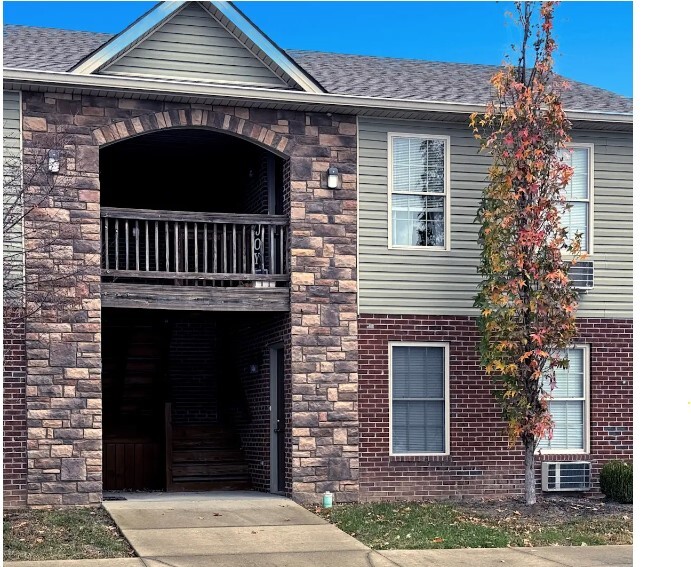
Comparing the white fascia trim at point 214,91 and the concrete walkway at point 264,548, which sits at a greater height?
the white fascia trim at point 214,91

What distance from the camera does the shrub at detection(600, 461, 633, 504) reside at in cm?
1520

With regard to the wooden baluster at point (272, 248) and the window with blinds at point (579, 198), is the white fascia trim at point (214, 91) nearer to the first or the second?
the window with blinds at point (579, 198)

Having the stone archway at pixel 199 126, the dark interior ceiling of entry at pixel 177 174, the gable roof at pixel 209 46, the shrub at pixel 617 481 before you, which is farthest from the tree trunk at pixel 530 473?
the dark interior ceiling of entry at pixel 177 174

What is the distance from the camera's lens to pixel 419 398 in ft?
51.0

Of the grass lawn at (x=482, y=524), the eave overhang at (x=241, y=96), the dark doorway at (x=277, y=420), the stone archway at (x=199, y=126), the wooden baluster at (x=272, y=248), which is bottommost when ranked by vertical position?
the grass lawn at (x=482, y=524)

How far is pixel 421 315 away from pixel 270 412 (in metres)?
2.62

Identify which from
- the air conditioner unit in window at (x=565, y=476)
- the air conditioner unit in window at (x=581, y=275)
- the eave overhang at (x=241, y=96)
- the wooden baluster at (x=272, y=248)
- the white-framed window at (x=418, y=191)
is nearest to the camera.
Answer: the eave overhang at (x=241, y=96)

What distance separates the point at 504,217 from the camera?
47.4 feet

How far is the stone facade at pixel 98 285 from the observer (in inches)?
545

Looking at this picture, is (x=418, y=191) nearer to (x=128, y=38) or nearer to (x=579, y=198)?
(x=579, y=198)

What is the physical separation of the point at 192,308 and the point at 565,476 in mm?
5829

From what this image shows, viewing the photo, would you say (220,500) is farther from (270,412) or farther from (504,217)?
(504,217)

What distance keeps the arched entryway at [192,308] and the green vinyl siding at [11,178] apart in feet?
3.67
